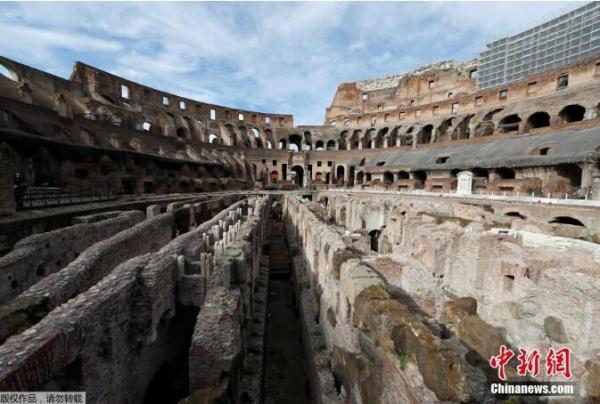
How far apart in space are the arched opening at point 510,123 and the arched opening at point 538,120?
1171mm

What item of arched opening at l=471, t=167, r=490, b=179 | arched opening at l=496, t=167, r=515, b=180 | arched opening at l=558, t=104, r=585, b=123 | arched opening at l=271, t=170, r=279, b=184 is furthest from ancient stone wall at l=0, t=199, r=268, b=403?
arched opening at l=271, t=170, r=279, b=184

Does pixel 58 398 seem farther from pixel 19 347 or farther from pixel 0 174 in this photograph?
pixel 0 174

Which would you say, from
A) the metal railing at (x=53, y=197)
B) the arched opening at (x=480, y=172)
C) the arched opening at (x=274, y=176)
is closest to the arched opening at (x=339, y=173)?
the arched opening at (x=274, y=176)

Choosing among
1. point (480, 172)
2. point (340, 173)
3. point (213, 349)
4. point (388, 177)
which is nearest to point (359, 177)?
point (340, 173)

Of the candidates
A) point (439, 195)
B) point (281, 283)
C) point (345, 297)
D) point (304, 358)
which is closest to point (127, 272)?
point (345, 297)

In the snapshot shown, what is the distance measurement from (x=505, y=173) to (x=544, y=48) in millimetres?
29008

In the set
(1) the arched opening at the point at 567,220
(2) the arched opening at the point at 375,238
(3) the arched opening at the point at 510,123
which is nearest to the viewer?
(1) the arched opening at the point at 567,220

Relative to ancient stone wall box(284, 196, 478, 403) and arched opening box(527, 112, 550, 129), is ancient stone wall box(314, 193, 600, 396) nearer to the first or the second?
ancient stone wall box(284, 196, 478, 403)

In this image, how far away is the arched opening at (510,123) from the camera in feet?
106

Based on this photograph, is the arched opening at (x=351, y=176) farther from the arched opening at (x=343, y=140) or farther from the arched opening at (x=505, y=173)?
the arched opening at (x=505, y=173)

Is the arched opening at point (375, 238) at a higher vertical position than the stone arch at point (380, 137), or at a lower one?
lower

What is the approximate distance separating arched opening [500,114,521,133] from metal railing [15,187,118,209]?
Answer: 40083 millimetres

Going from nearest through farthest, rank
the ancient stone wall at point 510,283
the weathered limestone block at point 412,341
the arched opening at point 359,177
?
the weathered limestone block at point 412,341 → the ancient stone wall at point 510,283 → the arched opening at point 359,177

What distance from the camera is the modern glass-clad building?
33656 mm
